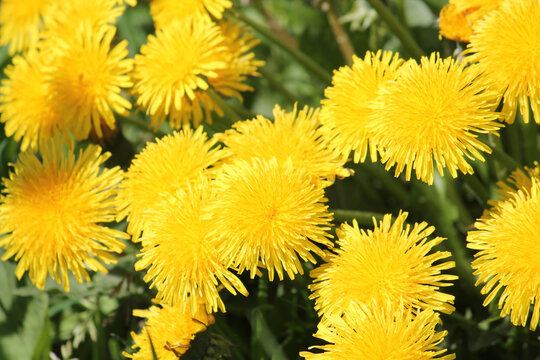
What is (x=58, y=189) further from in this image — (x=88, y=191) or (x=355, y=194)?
(x=355, y=194)

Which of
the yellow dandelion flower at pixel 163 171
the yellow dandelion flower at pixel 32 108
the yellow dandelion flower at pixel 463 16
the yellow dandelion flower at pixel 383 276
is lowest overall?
the yellow dandelion flower at pixel 383 276

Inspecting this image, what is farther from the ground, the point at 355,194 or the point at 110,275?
the point at 355,194

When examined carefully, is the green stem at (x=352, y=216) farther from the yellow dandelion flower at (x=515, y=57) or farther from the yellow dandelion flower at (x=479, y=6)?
the yellow dandelion flower at (x=479, y=6)

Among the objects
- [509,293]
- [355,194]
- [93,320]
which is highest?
[355,194]

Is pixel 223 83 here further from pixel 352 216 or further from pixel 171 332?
pixel 171 332

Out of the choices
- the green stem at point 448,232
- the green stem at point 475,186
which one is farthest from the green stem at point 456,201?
Answer: the green stem at point 475,186

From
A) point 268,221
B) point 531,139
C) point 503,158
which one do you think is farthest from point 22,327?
point 531,139

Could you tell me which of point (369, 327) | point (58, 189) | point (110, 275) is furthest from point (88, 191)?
point (369, 327)
